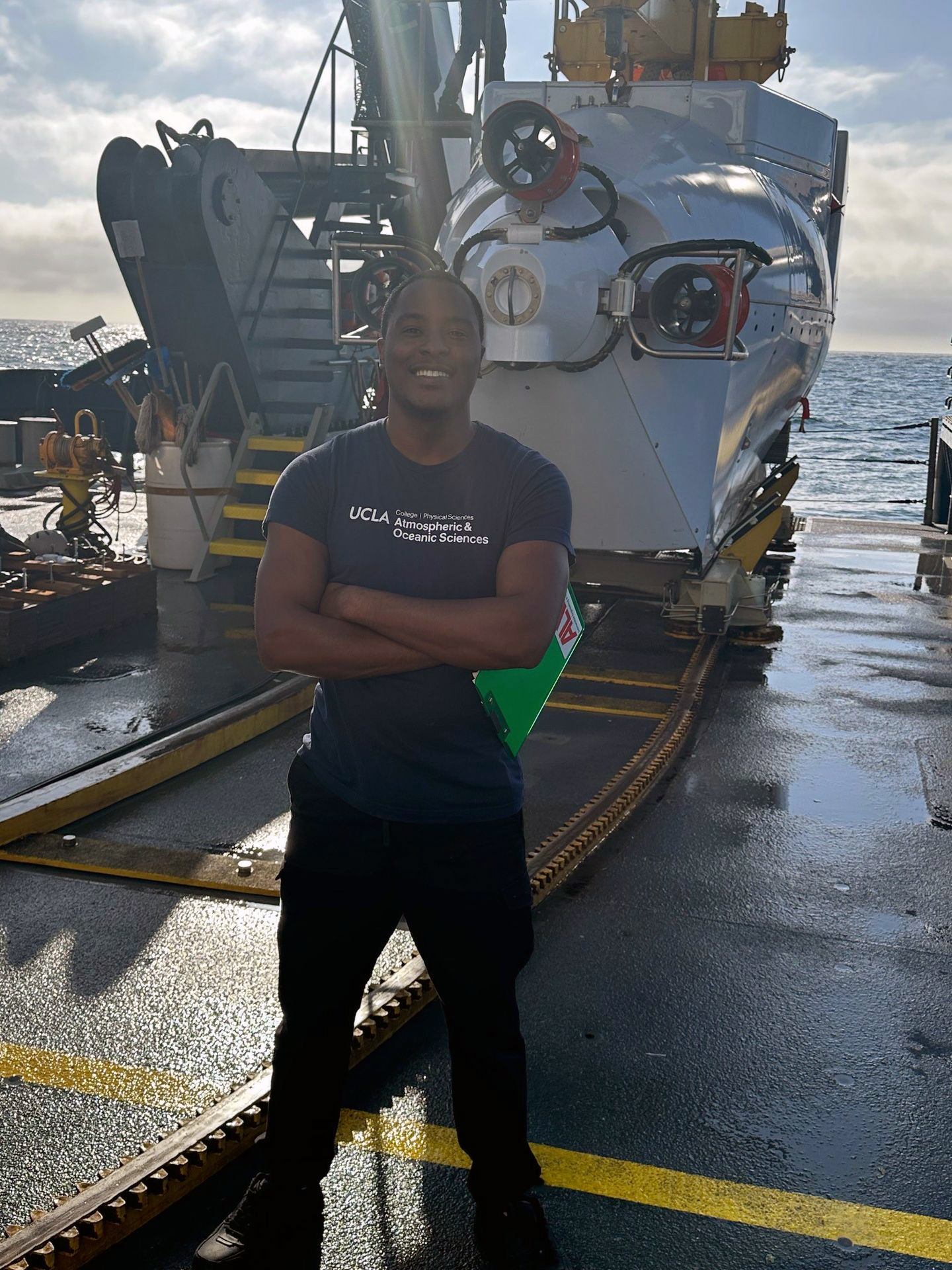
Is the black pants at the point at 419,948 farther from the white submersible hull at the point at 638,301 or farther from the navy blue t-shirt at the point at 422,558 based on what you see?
the white submersible hull at the point at 638,301

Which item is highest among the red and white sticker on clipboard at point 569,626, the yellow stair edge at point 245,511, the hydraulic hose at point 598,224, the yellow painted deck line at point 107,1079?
the hydraulic hose at point 598,224

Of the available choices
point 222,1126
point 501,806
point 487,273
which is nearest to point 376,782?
point 501,806

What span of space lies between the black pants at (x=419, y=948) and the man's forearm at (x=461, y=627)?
0.35 metres

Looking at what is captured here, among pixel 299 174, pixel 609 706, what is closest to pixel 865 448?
pixel 299 174

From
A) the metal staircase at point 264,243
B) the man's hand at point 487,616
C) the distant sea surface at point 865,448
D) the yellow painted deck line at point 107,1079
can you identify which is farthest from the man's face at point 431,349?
the distant sea surface at point 865,448

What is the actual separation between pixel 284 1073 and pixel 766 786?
12.3ft

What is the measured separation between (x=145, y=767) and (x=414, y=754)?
3.27 m

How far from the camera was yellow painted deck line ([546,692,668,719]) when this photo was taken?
22.7ft

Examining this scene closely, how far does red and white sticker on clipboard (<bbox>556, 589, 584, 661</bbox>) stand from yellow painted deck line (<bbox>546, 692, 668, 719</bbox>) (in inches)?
159

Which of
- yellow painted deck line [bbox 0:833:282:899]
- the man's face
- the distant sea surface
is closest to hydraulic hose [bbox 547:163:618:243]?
yellow painted deck line [bbox 0:833:282:899]

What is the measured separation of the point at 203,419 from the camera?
1005cm

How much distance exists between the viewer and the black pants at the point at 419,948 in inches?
95.0

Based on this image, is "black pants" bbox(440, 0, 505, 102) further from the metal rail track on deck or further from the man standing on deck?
the metal rail track on deck

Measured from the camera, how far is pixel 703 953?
3.96 metres
